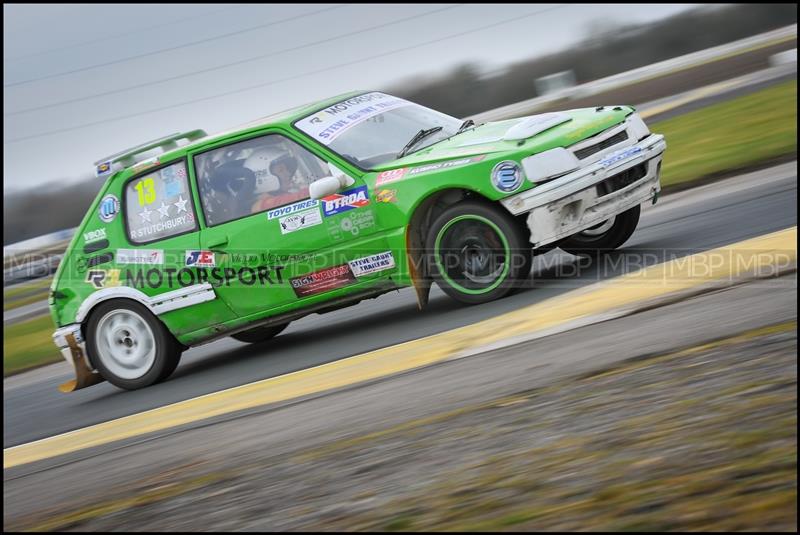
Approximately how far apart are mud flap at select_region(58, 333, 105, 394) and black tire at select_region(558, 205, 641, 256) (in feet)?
12.6

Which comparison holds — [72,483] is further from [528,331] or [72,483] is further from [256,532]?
[528,331]

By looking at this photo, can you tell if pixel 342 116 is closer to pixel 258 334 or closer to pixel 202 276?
pixel 202 276

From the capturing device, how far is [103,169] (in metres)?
7.82

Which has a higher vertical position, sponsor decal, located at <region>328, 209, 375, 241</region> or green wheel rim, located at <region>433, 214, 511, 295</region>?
sponsor decal, located at <region>328, 209, 375, 241</region>

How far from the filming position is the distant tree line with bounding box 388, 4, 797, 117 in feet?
90.4

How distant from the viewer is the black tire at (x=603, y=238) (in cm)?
735

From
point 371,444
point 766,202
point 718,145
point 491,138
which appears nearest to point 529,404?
point 371,444

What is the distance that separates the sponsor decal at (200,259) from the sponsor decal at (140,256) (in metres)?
0.26

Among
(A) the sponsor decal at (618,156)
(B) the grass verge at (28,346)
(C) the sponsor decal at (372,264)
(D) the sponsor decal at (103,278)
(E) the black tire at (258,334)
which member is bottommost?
(B) the grass verge at (28,346)

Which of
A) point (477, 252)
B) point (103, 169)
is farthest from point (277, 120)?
point (477, 252)

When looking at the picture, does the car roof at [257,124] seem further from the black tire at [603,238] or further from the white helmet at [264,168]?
the black tire at [603,238]

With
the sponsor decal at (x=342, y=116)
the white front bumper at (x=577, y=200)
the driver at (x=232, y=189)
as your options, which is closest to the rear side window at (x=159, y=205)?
the driver at (x=232, y=189)

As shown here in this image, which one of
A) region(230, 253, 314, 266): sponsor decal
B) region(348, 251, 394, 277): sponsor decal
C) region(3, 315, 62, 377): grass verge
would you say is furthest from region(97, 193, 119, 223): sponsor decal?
region(3, 315, 62, 377): grass verge

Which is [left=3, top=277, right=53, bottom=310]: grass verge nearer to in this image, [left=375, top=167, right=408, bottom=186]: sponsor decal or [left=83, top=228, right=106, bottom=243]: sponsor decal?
[left=83, top=228, right=106, bottom=243]: sponsor decal
